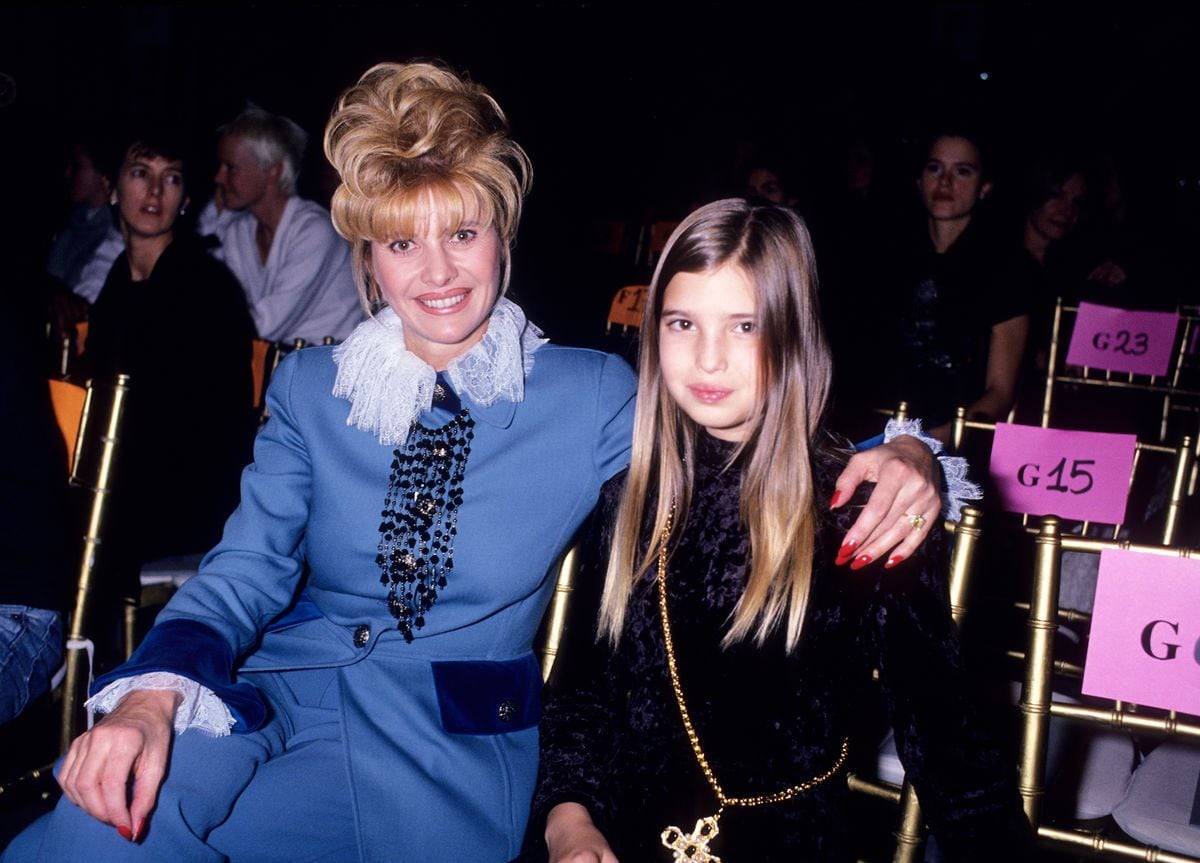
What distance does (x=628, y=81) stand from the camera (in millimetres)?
8211

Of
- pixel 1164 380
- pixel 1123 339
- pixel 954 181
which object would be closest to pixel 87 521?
pixel 954 181

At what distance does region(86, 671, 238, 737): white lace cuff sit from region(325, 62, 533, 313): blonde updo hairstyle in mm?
765

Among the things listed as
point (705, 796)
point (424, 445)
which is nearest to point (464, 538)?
point (424, 445)

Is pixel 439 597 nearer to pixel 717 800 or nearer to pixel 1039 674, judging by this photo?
pixel 717 800

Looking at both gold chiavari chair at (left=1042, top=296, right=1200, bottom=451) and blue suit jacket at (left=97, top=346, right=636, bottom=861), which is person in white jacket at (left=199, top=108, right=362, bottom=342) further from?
gold chiavari chair at (left=1042, top=296, right=1200, bottom=451)

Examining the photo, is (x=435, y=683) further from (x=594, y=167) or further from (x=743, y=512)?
(x=594, y=167)

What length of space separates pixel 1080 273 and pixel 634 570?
4.08 meters

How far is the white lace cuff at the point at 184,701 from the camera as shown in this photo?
4.49 ft

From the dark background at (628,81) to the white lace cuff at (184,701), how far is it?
5.41m

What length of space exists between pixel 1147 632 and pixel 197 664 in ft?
4.55

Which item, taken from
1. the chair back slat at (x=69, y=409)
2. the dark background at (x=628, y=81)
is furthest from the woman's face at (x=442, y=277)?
the dark background at (x=628, y=81)

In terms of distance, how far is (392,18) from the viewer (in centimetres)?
753

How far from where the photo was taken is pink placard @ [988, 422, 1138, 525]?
231 centimetres

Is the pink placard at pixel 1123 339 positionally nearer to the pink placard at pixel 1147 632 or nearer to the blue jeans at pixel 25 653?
the pink placard at pixel 1147 632
